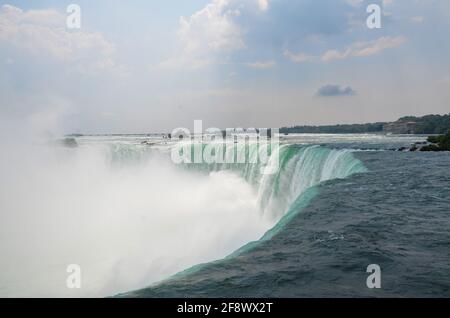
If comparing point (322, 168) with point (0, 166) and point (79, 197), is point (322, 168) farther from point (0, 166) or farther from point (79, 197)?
point (0, 166)

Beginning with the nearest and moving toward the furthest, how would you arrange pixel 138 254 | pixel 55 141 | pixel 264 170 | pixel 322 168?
1. pixel 138 254
2. pixel 322 168
3. pixel 264 170
4. pixel 55 141

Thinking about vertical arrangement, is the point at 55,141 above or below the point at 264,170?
above

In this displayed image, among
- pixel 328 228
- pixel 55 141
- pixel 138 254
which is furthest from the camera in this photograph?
pixel 55 141

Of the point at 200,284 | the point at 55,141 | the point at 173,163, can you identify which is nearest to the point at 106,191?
the point at 173,163

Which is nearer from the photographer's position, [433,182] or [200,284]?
[200,284]

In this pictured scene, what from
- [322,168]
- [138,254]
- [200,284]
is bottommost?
[138,254]

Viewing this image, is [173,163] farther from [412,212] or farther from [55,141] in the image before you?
[412,212]
